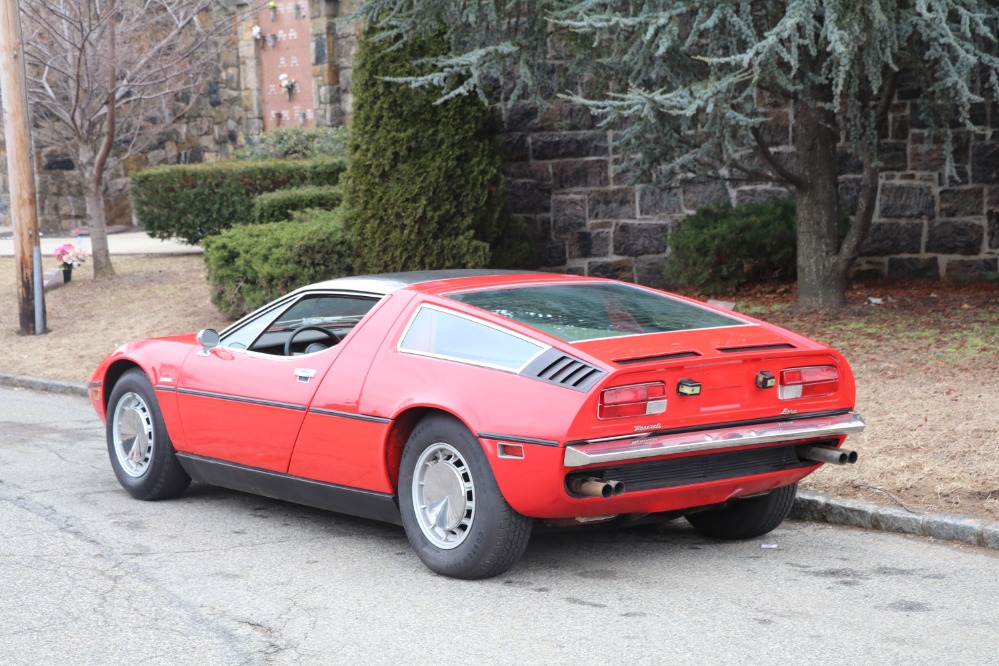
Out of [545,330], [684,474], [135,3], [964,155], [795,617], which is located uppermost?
[135,3]

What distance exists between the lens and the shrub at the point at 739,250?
42.5ft

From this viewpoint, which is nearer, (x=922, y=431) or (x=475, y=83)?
(x=922, y=431)

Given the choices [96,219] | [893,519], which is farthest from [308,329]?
[96,219]

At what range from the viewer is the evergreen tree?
9.30 metres

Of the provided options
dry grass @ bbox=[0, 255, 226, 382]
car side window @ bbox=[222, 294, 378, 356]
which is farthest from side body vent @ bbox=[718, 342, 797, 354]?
dry grass @ bbox=[0, 255, 226, 382]

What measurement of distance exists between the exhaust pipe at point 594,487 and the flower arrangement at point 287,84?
63.7 feet

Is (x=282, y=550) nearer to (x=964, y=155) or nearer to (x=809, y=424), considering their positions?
(x=809, y=424)

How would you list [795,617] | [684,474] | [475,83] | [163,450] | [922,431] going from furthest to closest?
[475,83] → [922,431] → [163,450] → [684,474] → [795,617]

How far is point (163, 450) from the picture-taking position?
23.0ft

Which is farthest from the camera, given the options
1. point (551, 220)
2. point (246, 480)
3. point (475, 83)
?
point (551, 220)

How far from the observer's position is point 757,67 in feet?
30.3

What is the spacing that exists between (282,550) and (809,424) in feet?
8.28

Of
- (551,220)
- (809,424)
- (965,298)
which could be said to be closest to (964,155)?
(965,298)

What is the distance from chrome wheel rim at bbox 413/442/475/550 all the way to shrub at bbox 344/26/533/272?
7880 mm
